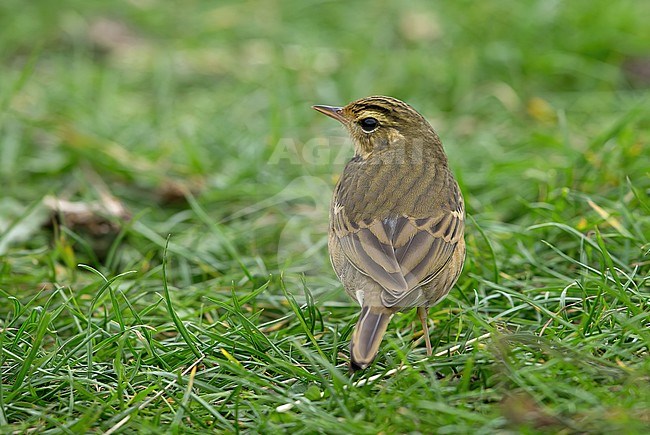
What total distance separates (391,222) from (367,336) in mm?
793

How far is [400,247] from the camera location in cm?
452

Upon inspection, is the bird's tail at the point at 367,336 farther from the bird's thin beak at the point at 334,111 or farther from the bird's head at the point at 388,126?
the bird's thin beak at the point at 334,111

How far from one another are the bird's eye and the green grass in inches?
35.7

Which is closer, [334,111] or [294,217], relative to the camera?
[334,111]

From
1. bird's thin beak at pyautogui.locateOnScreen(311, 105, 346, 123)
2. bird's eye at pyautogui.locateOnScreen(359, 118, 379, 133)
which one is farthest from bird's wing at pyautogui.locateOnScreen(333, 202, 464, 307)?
bird's thin beak at pyautogui.locateOnScreen(311, 105, 346, 123)

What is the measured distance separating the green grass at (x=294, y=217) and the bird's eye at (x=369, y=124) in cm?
91

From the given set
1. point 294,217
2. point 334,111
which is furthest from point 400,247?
point 294,217

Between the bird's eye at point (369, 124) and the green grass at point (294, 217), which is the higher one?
the bird's eye at point (369, 124)

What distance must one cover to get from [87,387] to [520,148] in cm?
442

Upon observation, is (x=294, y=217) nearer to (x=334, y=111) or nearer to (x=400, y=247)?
(x=334, y=111)

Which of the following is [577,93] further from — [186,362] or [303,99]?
[186,362]

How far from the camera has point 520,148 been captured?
750 centimetres

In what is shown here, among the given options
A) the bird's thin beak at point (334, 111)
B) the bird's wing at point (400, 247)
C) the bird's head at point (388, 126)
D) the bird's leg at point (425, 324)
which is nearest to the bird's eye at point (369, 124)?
the bird's head at point (388, 126)

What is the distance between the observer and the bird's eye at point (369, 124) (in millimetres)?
5500
